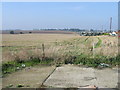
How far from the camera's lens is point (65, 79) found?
8570 mm

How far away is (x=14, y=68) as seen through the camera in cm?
1090

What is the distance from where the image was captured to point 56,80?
8.39 metres

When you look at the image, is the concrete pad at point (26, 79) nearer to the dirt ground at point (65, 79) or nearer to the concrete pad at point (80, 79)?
the dirt ground at point (65, 79)

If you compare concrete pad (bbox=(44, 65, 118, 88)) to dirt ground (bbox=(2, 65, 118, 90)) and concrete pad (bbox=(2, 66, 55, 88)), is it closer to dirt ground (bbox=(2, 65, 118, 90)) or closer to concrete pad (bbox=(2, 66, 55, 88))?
dirt ground (bbox=(2, 65, 118, 90))

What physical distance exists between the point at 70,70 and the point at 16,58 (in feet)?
12.3

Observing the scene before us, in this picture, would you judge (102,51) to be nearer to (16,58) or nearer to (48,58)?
(48,58)

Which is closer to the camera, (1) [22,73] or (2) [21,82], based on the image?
(2) [21,82]

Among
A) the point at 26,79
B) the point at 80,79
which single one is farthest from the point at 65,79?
the point at 26,79

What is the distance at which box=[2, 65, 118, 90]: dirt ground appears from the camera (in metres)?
7.72

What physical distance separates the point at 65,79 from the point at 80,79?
2.05 feet

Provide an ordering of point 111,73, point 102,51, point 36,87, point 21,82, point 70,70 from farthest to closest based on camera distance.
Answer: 1. point 102,51
2. point 70,70
3. point 111,73
4. point 21,82
5. point 36,87

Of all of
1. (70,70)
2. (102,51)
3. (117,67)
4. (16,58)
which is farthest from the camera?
(102,51)

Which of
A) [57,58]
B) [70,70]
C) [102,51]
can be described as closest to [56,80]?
[70,70]

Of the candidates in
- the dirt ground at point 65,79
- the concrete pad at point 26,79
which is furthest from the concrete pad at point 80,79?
the concrete pad at point 26,79
